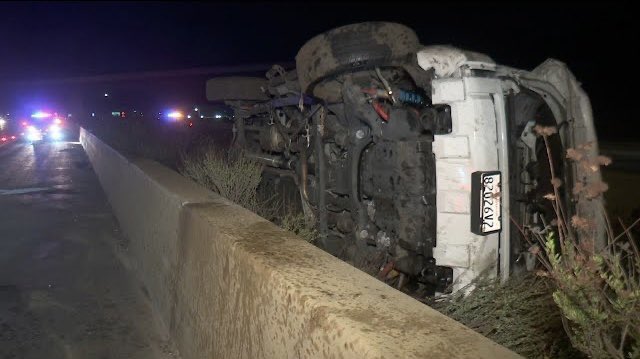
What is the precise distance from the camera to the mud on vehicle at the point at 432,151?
3.51 metres

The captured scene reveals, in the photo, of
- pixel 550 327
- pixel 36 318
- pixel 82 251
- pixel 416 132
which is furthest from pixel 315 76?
pixel 82 251

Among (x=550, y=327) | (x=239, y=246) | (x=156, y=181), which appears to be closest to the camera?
(x=239, y=246)

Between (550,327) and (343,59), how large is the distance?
96.8 inches

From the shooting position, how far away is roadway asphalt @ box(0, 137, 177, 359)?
11.4 feet

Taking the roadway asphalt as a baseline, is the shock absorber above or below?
above

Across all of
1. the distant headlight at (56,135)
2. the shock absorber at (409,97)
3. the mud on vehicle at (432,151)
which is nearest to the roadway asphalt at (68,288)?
the mud on vehicle at (432,151)

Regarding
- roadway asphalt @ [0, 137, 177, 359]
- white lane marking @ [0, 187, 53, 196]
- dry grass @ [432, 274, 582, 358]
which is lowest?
roadway asphalt @ [0, 137, 177, 359]

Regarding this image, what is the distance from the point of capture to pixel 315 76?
14.2 feet

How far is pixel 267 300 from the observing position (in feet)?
6.72

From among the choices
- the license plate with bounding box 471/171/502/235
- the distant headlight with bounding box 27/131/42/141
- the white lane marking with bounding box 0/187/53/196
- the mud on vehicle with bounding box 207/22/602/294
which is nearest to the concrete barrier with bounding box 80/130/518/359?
the mud on vehicle with bounding box 207/22/602/294

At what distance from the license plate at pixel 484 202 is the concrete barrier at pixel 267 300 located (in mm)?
1360

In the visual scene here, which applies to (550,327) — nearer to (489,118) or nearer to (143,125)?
(489,118)

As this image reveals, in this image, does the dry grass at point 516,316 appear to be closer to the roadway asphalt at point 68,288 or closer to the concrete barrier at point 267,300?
the concrete barrier at point 267,300

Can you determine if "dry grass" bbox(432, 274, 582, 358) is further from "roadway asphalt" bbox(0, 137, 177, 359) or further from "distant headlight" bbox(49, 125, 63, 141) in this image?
"distant headlight" bbox(49, 125, 63, 141)
